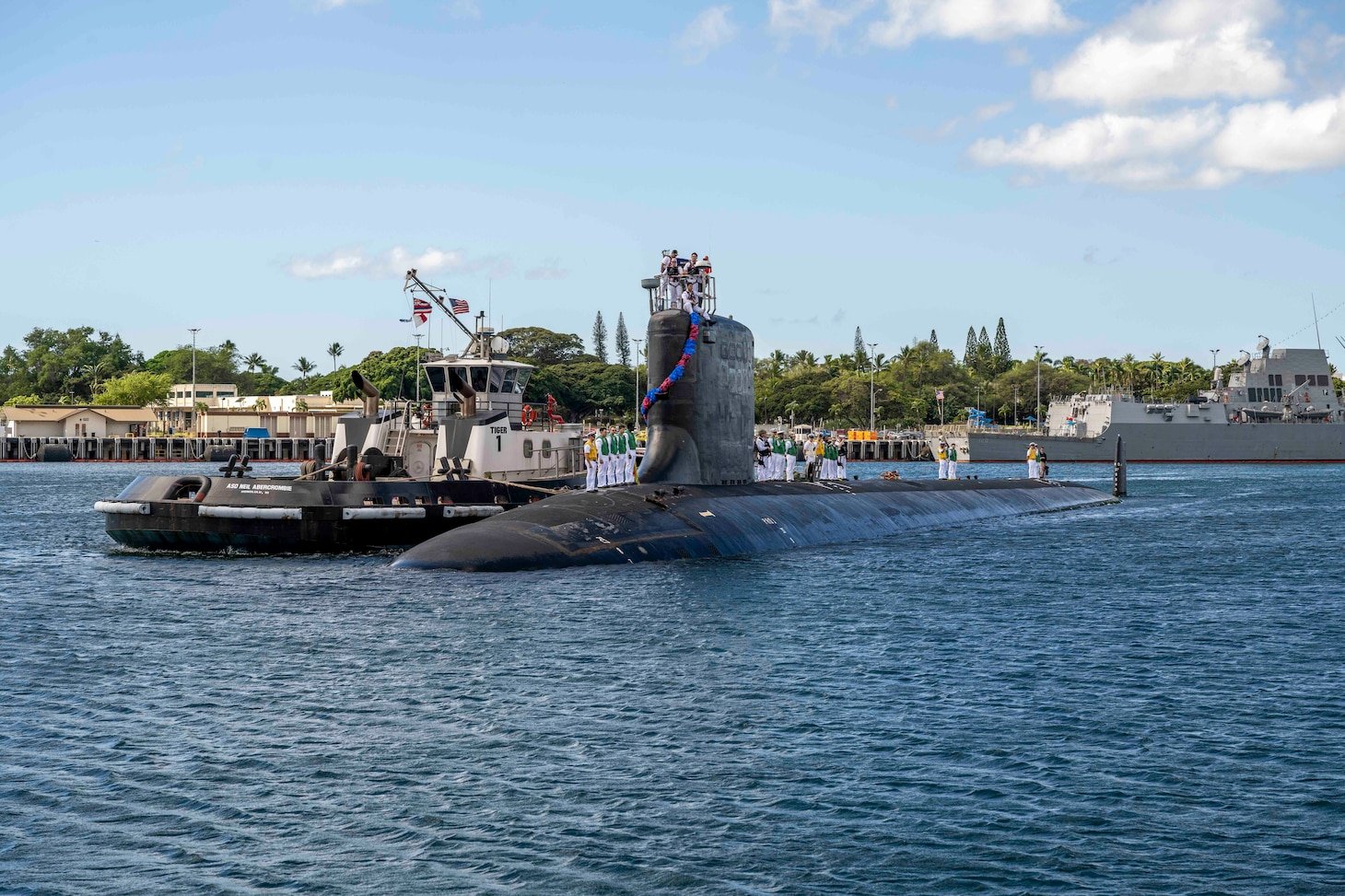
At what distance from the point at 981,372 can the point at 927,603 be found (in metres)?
176

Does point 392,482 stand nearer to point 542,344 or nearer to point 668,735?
point 668,735

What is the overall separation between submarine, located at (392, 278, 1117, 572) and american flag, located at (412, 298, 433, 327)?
12199mm

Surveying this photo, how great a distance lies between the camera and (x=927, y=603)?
23734mm

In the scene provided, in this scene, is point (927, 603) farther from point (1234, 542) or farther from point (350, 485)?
point (1234, 542)

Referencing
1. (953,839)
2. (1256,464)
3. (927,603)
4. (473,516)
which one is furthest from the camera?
(1256,464)

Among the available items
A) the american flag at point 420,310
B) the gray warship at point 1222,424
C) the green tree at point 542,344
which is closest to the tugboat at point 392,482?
the american flag at point 420,310

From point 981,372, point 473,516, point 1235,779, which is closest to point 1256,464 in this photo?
point 981,372

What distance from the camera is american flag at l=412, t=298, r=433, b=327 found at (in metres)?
39.8

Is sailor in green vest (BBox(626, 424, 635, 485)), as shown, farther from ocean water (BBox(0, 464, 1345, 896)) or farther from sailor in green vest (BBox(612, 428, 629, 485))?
ocean water (BBox(0, 464, 1345, 896))

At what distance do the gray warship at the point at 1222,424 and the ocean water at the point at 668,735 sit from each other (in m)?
86.9

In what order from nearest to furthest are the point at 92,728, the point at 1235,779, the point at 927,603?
the point at 1235,779 → the point at 92,728 → the point at 927,603

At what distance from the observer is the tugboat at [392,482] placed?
98.2 ft

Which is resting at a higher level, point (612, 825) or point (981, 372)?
point (981, 372)

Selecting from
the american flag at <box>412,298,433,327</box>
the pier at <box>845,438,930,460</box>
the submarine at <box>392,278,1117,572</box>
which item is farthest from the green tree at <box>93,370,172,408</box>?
the submarine at <box>392,278,1117,572</box>
